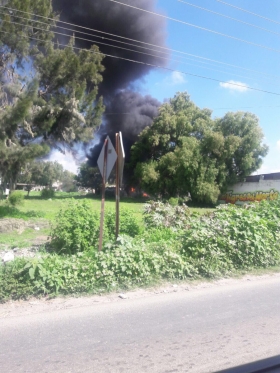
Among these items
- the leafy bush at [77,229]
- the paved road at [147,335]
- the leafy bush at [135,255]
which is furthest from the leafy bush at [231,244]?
the leafy bush at [77,229]

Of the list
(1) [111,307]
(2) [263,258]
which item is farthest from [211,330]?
(2) [263,258]

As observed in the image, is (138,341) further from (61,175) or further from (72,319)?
(61,175)

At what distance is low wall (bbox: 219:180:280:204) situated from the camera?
32.1 m

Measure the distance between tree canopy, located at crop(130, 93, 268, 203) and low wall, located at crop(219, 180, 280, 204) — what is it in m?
1.33

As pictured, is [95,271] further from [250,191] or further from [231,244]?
[250,191]

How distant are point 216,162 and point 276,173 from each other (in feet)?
18.9

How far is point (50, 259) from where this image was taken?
5.76 metres

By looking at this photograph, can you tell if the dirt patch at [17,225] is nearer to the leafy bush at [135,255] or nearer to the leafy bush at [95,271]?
the leafy bush at [135,255]

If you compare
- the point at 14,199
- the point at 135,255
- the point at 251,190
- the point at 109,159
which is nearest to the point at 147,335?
the point at 135,255

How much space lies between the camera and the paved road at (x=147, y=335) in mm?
3318

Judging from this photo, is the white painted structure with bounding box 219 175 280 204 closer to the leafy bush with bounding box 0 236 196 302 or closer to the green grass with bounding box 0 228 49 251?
the green grass with bounding box 0 228 49 251

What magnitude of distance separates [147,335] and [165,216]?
595cm

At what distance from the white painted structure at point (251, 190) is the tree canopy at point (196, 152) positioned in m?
1.30

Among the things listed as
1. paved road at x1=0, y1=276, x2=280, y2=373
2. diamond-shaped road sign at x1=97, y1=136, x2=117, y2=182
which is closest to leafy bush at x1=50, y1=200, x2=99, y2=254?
diamond-shaped road sign at x1=97, y1=136, x2=117, y2=182
